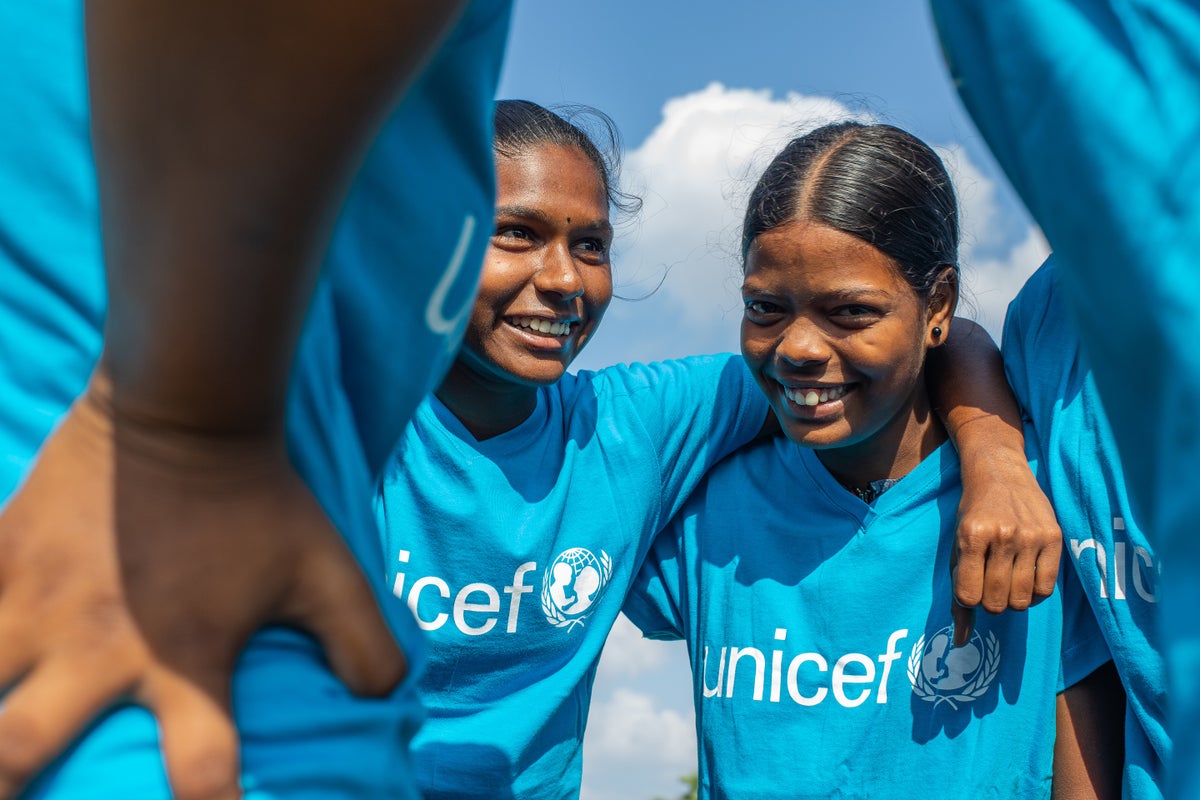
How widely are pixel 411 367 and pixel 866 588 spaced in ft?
4.98

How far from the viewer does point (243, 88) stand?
58 centimetres

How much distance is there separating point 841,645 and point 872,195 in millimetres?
879

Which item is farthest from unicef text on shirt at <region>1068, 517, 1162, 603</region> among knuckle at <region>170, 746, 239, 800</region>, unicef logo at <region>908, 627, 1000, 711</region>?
knuckle at <region>170, 746, 239, 800</region>

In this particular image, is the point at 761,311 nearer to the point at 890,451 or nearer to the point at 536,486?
the point at 890,451

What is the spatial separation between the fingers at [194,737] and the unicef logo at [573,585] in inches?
60.8

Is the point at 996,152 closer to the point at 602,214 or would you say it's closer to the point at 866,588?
the point at 866,588

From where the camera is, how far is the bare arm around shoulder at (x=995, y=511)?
195 cm

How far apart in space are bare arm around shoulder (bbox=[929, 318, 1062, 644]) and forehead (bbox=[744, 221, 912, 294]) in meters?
0.26

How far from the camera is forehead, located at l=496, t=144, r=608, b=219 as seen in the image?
250cm

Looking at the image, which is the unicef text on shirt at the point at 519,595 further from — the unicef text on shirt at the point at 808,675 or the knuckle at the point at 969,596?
the knuckle at the point at 969,596

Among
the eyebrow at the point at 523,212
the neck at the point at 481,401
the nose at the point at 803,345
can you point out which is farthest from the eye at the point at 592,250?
the nose at the point at 803,345

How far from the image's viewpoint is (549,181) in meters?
2.53

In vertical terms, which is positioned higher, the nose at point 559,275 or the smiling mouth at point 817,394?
the smiling mouth at point 817,394

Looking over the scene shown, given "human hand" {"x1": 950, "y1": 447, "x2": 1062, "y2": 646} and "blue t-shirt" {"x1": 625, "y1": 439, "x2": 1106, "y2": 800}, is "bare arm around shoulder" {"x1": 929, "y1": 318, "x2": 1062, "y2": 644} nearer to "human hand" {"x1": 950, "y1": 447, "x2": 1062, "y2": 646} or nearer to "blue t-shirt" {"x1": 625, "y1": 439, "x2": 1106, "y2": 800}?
"human hand" {"x1": 950, "y1": 447, "x2": 1062, "y2": 646}
